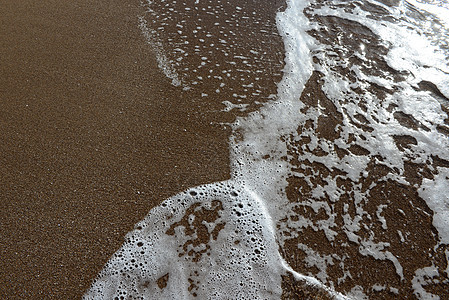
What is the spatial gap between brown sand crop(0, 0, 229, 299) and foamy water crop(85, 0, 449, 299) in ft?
0.46

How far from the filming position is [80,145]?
2086 mm

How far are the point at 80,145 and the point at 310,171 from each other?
1564 mm

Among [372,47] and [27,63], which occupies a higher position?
[372,47]

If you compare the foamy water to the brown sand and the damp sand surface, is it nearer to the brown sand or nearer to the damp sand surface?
the damp sand surface

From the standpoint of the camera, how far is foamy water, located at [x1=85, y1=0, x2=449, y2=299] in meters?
1.68

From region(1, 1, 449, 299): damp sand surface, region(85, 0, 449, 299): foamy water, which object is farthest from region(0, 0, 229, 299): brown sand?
region(85, 0, 449, 299): foamy water

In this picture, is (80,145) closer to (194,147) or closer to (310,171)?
(194,147)

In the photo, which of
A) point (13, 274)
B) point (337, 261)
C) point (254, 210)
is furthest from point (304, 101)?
point (13, 274)

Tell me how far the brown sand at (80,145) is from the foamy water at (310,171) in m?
0.14

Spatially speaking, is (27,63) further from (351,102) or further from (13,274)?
(351,102)

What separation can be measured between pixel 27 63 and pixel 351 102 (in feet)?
8.72

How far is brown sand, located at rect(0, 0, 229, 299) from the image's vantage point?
166 centimetres

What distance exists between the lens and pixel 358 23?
332cm

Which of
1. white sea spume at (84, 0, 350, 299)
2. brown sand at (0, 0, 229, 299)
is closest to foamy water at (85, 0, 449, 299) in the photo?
white sea spume at (84, 0, 350, 299)
